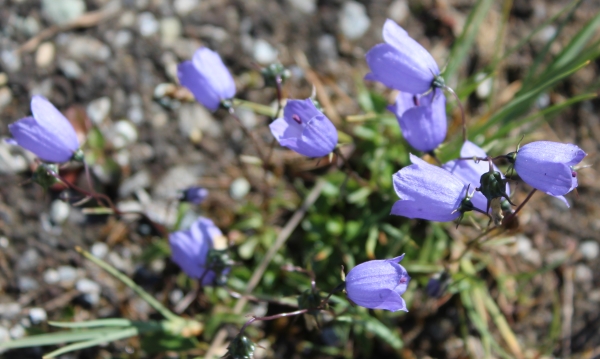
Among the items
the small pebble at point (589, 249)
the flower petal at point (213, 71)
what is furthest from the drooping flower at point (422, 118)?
the small pebble at point (589, 249)

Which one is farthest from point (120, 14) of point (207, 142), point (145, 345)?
point (145, 345)

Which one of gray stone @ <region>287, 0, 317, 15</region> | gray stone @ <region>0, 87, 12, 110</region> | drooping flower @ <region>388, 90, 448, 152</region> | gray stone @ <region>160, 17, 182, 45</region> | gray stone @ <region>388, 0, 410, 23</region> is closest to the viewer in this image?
drooping flower @ <region>388, 90, 448, 152</region>

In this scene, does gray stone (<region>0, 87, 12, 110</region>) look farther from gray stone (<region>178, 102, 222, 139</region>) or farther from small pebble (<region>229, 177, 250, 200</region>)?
small pebble (<region>229, 177, 250, 200</region>)

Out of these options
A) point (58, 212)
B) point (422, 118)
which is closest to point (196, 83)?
point (422, 118)

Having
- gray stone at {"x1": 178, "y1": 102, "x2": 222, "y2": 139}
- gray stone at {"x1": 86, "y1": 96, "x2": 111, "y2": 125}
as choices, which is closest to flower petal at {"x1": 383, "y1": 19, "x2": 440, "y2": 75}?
gray stone at {"x1": 178, "y1": 102, "x2": 222, "y2": 139}

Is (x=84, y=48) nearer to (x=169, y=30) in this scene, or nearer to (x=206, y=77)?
(x=169, y=30)
